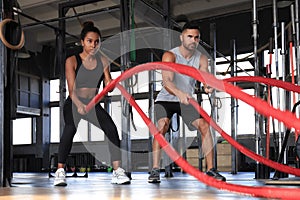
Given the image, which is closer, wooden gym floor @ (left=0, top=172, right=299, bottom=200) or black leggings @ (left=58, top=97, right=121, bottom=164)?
wooden gym floor @ (left=0, top=172, right=299, bottom=200)

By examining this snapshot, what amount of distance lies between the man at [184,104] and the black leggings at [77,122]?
0.34 meters

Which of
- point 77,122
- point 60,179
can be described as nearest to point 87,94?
point 77,122

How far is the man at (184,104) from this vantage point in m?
3.09

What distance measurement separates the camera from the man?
309 centimetres

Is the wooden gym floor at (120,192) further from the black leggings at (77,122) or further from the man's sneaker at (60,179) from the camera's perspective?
the black leggings at (77,122)

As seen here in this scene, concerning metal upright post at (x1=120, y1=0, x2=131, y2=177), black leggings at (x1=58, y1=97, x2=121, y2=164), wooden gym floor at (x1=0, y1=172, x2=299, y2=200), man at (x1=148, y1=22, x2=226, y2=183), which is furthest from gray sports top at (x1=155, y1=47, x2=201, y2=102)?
metal upright post at (x1=120, y1=0, x2=131, y2=177)

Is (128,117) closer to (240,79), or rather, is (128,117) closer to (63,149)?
(63,149)

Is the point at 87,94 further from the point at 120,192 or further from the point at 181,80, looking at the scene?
the point at 120,192

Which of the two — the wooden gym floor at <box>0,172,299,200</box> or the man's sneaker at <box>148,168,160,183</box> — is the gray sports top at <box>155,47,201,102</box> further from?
the wooden gym floor at <box>0,172,299,200</box>

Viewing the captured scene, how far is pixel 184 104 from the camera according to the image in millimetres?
3039

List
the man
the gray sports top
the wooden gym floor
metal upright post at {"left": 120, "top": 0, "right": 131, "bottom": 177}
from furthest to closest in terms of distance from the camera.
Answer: metal upright post at {"left": 120, "top": 0, "right": 131, "bottom": 177}, the gray sports top, the man, the wooden gym floor

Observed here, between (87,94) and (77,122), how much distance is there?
0.65 ft

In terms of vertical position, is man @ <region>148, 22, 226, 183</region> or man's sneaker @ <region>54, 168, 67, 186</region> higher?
man @ <region>148, 22, 226, 183</region>

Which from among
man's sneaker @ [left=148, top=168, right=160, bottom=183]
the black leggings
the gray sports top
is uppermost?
the gray sports top
